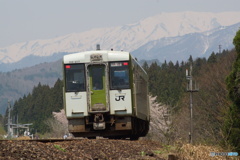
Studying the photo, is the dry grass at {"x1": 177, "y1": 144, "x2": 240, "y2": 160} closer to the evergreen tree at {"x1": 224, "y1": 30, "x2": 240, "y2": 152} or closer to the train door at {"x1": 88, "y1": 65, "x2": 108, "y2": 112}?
the train door at {"x1": 88, "y1": 65, "x2": 108, "y2": 112}

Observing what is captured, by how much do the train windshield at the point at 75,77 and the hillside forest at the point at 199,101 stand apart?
3506mm

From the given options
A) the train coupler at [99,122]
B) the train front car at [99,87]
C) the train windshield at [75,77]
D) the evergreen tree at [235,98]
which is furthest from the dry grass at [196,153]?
the evergreen tree at [235,98]

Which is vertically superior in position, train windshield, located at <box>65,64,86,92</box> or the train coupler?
train windshield, located at <box>65,64,86,92</box>

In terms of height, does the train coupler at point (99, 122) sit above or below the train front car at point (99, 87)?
below

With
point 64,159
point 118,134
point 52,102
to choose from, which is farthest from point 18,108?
point 64,159

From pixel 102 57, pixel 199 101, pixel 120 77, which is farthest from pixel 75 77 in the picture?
pixel 199 101

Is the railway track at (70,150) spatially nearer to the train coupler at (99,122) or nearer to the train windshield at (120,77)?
the train coupler at (99,122)

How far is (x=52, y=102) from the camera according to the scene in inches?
5025

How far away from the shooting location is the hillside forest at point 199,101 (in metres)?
23.3

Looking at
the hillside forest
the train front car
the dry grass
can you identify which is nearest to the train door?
the train front car

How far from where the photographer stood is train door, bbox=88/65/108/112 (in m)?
21.1

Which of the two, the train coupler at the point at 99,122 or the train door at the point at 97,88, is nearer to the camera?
the train door at the point at 97,88

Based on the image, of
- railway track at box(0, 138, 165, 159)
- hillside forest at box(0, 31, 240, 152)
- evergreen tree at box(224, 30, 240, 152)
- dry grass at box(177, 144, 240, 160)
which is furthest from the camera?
hillside forest at box(0, 31, 240, 152)

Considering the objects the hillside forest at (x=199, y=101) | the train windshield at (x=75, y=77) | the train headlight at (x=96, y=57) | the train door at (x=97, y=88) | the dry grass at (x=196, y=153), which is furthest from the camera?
the hillside forest at (x=199, y=101)
